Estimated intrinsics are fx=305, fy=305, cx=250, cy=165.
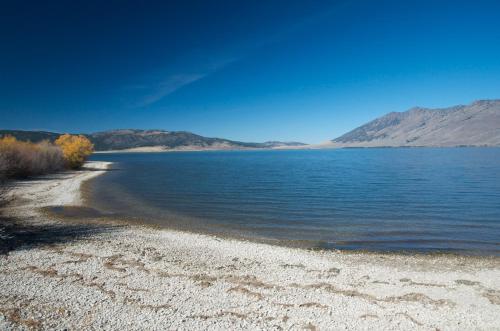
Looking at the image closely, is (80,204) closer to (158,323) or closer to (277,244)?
(277,244)

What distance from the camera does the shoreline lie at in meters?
9.34

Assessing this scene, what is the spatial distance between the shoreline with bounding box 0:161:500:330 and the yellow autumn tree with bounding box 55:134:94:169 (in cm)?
6713

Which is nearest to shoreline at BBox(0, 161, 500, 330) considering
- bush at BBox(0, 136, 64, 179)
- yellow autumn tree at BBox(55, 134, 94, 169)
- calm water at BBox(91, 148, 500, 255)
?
calm water at BBox(91, 148, 500, 255)

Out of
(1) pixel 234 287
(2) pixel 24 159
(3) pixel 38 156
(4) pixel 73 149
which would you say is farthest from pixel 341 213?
(4) pixel 73 149

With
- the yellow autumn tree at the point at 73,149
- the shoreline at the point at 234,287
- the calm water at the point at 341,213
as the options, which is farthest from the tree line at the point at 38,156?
the shoreline at the point at 234,287

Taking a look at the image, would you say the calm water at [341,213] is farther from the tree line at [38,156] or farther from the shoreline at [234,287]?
the tree line at [38,156]

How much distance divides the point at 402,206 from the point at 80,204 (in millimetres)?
32545

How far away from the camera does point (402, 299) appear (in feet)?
35.5

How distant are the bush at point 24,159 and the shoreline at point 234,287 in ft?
129

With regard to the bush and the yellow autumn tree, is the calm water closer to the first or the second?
the bush

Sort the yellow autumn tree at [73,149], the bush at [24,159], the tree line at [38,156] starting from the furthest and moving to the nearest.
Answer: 1. the yellow autumn tree at [73,149]
2. the tree line at [38,156]
3. the bush at [24,159]

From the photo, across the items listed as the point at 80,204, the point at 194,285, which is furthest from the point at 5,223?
the point at 194,285

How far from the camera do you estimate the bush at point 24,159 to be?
48.2 meters

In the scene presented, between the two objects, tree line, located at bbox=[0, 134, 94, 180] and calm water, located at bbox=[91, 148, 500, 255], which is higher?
tree line, located at bbox=[0, 134, 94, 180]
